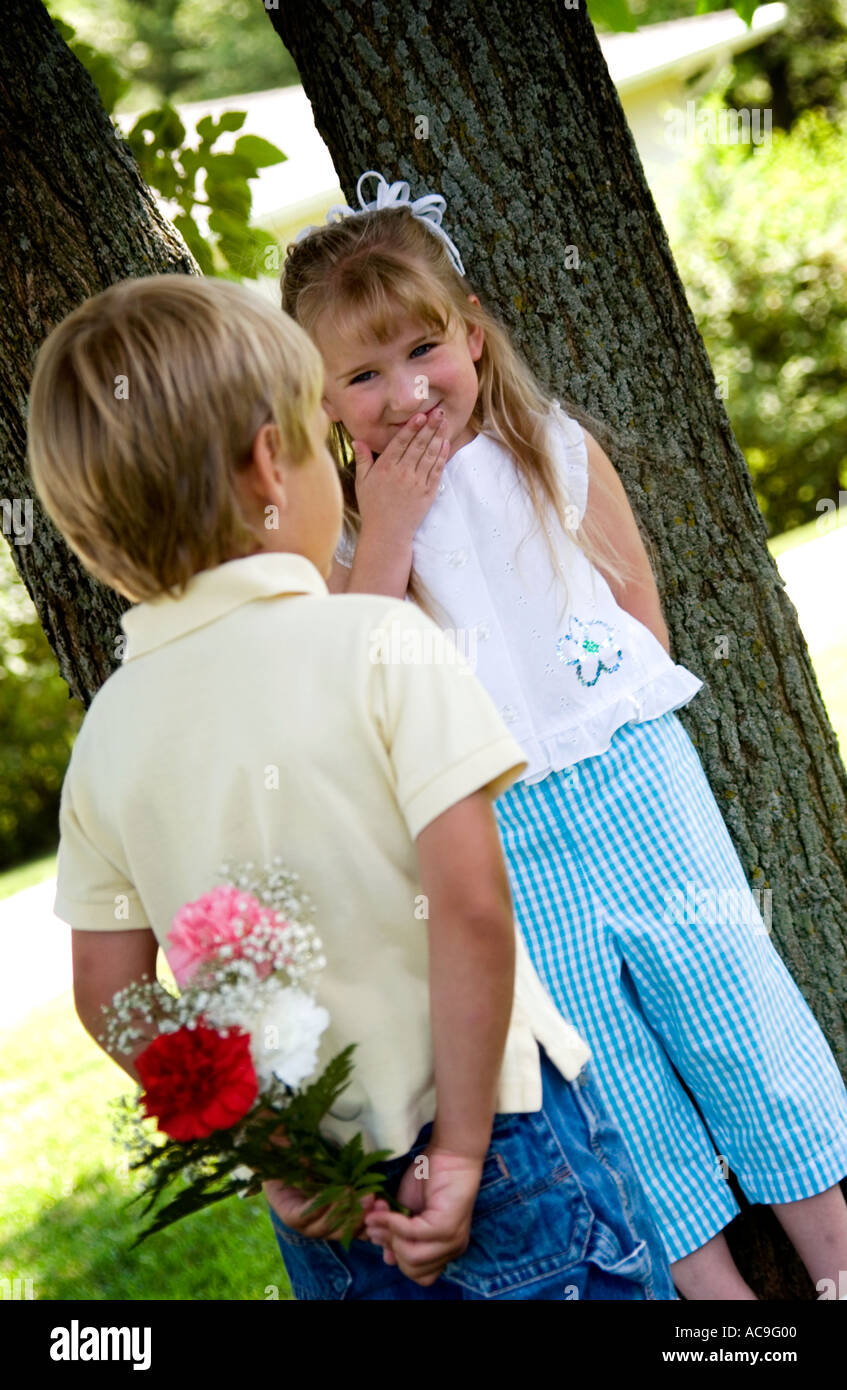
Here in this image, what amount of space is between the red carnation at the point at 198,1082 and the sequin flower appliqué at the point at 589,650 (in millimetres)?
1157

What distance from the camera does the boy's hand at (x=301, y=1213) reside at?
1536mm

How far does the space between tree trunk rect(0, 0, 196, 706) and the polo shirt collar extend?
3.38ft

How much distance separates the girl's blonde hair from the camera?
2.36m

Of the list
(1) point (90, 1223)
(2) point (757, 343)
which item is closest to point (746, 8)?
(1) point (90, 1223)

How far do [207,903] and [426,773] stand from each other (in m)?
0.29

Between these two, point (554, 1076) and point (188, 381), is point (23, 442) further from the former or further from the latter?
point (554, 1076)

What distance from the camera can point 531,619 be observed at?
239 centimetres

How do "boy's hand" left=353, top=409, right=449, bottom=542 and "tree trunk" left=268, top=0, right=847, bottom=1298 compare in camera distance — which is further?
"tree trunk" left=268, top=0, right=847, bottom=1298

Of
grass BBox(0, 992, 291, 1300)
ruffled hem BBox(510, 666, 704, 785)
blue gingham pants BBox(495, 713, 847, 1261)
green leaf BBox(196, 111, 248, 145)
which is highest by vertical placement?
green leaf BBox(196, 111, 248, 145)

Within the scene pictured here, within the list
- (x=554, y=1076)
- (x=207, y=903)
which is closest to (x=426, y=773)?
(x=207, y=903)

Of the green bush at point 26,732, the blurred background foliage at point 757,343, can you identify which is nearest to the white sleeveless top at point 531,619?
the blurred background foliage at point 757,343

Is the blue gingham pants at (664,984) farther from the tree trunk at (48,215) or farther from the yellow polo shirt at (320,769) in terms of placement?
the tree trunk at (48,215)

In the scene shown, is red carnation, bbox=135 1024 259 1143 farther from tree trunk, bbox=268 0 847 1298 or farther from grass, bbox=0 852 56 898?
grass, bbox=0 852 56 898

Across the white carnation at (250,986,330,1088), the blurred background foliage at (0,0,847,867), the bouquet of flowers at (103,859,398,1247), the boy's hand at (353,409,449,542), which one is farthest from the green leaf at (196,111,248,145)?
the blurred background foliage at (0,0,847,867)
